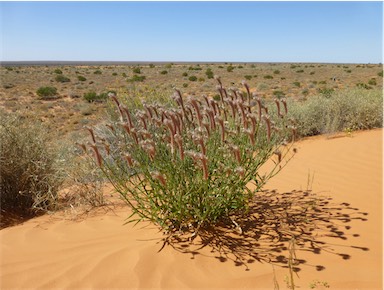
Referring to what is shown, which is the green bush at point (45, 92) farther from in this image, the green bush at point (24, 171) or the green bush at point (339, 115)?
the green bush at point (24, 171)

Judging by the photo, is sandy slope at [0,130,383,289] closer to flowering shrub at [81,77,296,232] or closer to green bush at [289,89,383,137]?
flowering shrub at [81,77,296,232]

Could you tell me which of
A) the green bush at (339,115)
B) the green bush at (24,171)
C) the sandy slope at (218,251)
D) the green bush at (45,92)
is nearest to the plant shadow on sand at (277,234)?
the sandy slope at (218,251)

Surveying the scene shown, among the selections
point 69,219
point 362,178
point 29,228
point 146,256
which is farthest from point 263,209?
point 29,228

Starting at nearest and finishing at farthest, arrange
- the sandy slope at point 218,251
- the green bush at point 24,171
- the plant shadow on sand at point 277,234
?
the sandy slope at point 218,251, the plant shadow on sand at point 277,234, the green bush at point 24,171

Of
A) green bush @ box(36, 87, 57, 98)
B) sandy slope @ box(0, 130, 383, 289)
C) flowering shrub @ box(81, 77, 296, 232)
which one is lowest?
green bush @ box(36, 87, 57, 98)

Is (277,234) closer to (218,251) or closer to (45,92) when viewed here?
(218,251)

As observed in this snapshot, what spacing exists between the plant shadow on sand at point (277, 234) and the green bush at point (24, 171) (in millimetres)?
2496

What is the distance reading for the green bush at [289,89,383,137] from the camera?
9062 mm

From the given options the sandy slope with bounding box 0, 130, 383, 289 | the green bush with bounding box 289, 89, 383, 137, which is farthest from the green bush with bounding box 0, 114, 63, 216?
the green bush with bounding box 289, 89, 383, 137

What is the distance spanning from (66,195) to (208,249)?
9.47ft

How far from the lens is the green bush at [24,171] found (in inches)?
195

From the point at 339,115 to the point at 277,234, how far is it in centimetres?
669

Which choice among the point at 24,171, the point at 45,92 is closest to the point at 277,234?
the point at 24,171

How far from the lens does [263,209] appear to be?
4.14 m
